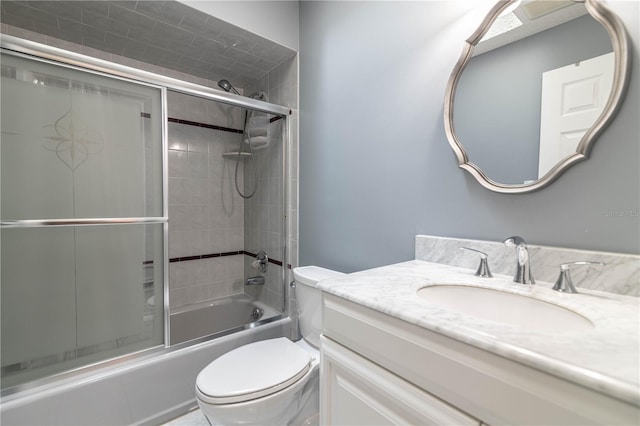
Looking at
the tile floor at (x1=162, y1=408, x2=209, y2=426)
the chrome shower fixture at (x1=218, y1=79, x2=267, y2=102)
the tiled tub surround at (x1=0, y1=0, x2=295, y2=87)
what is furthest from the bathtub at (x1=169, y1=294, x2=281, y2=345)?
the tiled tub surround at (x1=0, y1=0, x2=295, y2=87)

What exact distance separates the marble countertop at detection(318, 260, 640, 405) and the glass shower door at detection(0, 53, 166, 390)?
45.6 inches

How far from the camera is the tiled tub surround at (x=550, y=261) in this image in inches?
27.8

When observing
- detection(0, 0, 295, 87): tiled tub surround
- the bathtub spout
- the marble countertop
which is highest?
detection(0, 0, 295, 87): tiled tub surround

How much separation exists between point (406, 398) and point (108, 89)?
1731mm

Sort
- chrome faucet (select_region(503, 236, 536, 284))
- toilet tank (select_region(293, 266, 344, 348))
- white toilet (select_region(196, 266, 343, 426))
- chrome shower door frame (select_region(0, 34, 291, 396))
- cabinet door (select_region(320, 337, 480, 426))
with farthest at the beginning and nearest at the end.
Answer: toilet tank (select_region(293, 266, 344, 348))
chrome shower door frame (select_region(0, 34, 291, 396))
white toilet (select_region(196, 266, 343, 426))
chrome faucet (select_region(503, 236, 536, 284))
cabinet door (select_region(320, 337, 480, 426))

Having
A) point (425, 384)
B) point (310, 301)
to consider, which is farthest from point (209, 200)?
point (425, 384)

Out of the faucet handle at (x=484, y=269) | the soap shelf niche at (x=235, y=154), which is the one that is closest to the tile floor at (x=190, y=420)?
the faucet handle at (x=484, y=269)

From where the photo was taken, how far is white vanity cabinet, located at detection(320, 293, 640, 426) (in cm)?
41

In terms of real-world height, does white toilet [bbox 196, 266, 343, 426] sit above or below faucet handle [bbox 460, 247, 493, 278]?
below

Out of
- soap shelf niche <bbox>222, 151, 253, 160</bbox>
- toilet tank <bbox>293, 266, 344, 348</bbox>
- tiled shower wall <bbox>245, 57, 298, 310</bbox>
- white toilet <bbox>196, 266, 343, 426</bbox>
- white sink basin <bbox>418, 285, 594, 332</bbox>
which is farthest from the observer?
soap shelf niche <bbox>222, 151, 253, 160</bbox>

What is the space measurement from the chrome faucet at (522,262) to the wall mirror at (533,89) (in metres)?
0.18

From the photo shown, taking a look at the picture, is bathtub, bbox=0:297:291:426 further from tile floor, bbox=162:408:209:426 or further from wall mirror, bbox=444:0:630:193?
wall mirror, bbox=444:0:630:193

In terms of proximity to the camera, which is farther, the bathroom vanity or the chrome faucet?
the chrome faucet

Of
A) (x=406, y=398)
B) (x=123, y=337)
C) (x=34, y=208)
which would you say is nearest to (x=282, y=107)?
(x=34, y=208)
